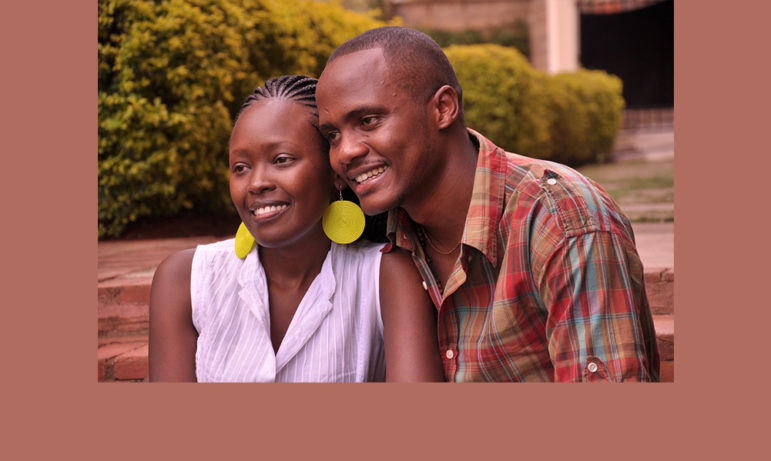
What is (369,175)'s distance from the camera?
2246mm

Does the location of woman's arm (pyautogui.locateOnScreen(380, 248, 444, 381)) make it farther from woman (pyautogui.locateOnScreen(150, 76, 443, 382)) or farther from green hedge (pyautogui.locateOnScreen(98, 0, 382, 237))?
green hedge (pyautogui.locateOnScreen(98, 0, 382, 237))

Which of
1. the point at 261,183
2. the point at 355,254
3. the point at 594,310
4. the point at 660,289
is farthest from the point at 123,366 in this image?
the point at 660,289

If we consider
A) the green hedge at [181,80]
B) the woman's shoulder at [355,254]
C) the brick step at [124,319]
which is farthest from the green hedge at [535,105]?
the woman's shoulder at [355,254]

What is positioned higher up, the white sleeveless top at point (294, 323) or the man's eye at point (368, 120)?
the man's eye at point (368, 120)

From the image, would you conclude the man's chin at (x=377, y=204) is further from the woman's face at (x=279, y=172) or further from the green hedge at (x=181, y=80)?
the green hedge at (x=181, y=80)

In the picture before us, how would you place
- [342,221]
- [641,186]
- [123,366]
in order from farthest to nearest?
[641,186] → [123,366] → [342,221]

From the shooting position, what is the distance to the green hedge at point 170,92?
4824mm

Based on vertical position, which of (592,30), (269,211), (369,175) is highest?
(592,30)

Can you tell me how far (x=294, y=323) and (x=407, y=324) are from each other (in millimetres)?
415

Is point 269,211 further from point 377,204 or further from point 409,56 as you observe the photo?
point 409,56

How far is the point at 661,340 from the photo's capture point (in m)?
3.22

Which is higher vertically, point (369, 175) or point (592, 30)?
point (592, 30)

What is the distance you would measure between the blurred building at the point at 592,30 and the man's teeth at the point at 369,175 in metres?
12.6

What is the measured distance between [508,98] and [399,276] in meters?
6.89
